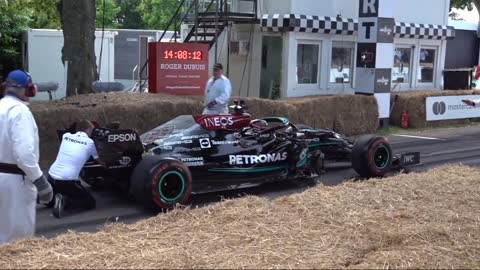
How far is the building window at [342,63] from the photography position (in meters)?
19.8

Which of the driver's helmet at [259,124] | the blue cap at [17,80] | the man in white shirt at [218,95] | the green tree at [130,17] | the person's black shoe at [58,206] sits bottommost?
the person's black shoe at [58,206]

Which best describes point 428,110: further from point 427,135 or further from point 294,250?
point 294,250

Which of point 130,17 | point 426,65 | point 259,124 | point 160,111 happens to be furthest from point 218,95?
point 130,17

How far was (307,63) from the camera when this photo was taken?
63.1 feet

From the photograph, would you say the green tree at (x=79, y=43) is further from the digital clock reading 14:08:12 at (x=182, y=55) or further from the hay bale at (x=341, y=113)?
the hay bale at (x=341, y=113)

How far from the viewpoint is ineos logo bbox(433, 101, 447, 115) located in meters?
19.1

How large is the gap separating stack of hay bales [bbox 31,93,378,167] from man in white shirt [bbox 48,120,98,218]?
349 centimetres

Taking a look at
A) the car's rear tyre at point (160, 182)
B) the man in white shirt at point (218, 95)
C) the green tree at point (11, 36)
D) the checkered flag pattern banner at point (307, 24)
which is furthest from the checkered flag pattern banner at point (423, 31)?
the car's rear tyre at point (160, 182)

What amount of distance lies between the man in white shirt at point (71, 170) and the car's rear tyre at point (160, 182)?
64cm

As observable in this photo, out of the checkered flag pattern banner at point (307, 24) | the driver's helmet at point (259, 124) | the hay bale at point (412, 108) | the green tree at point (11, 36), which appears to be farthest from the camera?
the green tree at point (11, 36)

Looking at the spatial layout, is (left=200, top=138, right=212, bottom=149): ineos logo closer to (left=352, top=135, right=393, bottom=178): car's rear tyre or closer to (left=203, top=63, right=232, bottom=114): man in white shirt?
(left=352, top=135, right=393, bottom=178): car's rear tyre

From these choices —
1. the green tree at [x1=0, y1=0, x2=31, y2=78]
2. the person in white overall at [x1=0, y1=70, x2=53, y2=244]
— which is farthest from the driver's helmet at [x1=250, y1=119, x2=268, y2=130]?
the green tree at [x1=0, y1=0, x2=31, y2=78]

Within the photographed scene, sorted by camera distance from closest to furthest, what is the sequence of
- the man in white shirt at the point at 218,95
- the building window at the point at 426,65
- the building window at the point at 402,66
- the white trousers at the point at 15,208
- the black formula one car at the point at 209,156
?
the white trousers at the point at 15,208, the black formula one car at the point at 209,156, the man in white shirt at the point at 218,95, the building window at the point at 402,66, the building window at the point at 426,65

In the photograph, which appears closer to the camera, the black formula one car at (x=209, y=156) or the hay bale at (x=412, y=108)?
the black formula one car at (x=209, y=156)
